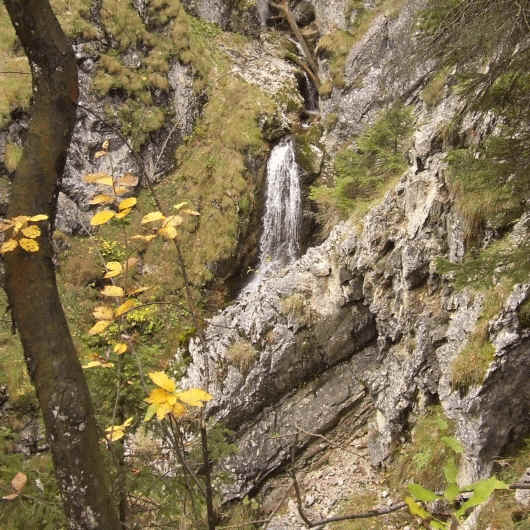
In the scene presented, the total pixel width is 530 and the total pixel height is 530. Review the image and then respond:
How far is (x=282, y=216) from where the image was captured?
35.7 ft

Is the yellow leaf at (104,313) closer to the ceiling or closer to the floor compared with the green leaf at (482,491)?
closer to the ceiling

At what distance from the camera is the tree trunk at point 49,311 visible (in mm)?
1319

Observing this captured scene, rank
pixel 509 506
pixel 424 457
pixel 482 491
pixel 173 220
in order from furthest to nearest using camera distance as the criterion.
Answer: pixel 424 457 → pixel 509 506 → pixel 173 220 → pixel 482 491

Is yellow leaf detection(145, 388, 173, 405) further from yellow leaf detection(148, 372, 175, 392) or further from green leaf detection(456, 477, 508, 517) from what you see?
green leaf detection(456, 477, 508, 517)

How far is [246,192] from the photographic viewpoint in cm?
1123

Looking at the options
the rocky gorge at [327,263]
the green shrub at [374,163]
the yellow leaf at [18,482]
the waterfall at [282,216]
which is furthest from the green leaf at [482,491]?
the waterfall at [282,216]

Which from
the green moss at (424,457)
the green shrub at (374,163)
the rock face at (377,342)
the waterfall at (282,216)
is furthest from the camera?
the waterfall at (282,216)

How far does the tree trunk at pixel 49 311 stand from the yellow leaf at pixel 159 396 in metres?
0.38

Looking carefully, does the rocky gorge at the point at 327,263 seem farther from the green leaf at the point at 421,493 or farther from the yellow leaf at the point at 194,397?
the green leaf at the point at 421,493

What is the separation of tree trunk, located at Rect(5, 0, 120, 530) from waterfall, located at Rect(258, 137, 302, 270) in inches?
370

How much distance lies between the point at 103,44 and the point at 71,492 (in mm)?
14101

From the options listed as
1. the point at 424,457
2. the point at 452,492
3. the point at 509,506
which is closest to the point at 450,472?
the point at 452,492

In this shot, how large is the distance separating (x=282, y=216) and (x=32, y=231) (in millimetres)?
9735

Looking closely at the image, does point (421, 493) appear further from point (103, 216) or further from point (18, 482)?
point (18, 482)
